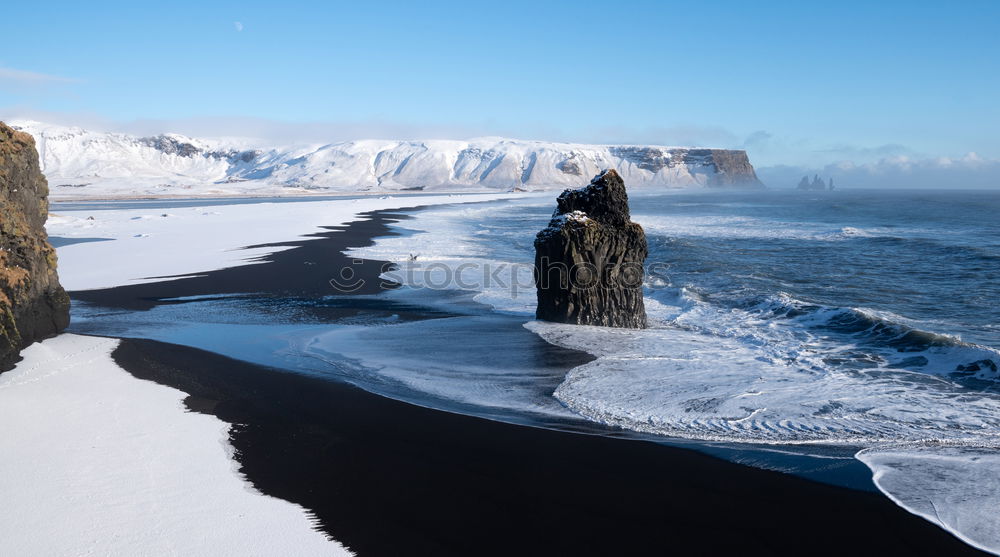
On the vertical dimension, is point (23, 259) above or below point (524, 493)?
above

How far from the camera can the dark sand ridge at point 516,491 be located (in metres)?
4.80

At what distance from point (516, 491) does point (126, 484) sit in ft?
10.1

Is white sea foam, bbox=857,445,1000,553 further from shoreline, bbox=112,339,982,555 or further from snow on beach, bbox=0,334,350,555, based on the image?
snow on beach, bbox=0,334,350,555

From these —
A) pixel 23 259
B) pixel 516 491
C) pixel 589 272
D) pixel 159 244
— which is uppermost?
pixel 23 259

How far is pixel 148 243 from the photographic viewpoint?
2897 cm

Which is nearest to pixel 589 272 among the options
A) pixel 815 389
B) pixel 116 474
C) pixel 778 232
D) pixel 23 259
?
pixel 815 389

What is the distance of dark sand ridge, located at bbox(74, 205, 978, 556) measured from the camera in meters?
4.80

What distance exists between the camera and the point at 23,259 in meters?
10.2

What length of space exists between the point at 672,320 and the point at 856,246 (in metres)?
20.3

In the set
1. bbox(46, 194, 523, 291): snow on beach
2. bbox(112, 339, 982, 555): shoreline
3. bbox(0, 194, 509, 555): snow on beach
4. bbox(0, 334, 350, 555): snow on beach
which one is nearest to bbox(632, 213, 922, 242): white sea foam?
bbox(46, 194, 523, 291): snow on beach

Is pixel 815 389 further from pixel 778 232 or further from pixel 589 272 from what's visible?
pixel 778 232

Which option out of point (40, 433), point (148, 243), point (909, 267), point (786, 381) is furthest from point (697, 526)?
point (148, 243)

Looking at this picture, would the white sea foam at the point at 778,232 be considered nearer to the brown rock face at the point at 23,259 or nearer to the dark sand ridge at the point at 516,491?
the brown rock face at the point at 23,259

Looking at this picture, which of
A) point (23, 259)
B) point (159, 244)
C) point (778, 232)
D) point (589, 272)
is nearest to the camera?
point (23, 259)
